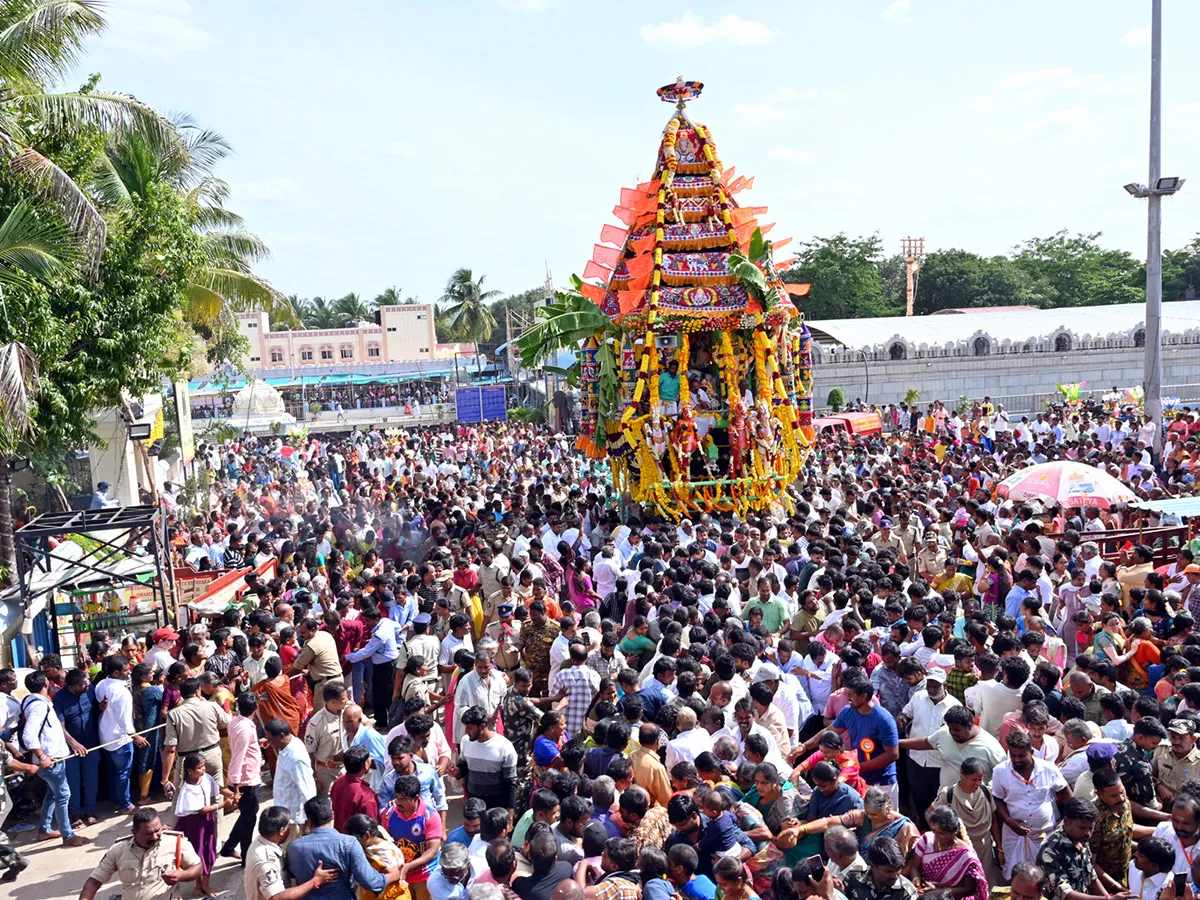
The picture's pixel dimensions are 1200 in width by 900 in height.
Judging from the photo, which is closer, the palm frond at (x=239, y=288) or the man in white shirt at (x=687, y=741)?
the man in white shirt at (x=687, y=741)

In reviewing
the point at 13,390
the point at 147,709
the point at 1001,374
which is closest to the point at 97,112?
the point at 13,390

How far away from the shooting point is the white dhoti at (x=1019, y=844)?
5105mm

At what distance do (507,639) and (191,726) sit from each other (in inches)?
89.3

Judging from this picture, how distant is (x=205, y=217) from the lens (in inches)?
901

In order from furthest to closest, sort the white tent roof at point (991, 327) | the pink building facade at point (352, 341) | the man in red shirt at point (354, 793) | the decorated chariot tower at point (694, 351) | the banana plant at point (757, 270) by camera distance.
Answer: the pink building facade at point (352, 341) → the white tent roof at point (991, 327) → the decorated chariot tower at point (694, 351) → the banana plant at point (757, 270) → the man in red shirt at point (354, 793)

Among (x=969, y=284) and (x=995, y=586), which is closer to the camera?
(x=995, y=586)

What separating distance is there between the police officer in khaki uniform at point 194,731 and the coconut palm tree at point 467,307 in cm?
4510

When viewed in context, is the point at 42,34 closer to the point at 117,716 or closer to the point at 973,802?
the point at 117,716

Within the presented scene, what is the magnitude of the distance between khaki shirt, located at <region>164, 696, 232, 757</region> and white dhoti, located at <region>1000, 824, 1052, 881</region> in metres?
4.70

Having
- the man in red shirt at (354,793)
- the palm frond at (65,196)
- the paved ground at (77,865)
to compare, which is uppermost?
the palm frond at (65,196)

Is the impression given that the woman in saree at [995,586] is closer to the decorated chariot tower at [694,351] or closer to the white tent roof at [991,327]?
the decorated chariot tower at [694,351]

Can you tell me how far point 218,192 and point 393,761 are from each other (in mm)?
19764

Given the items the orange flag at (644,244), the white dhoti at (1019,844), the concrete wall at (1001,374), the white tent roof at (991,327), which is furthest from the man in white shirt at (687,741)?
the white tent roof at (991,327)

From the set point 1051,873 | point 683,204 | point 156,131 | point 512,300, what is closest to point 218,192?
point 156,131
